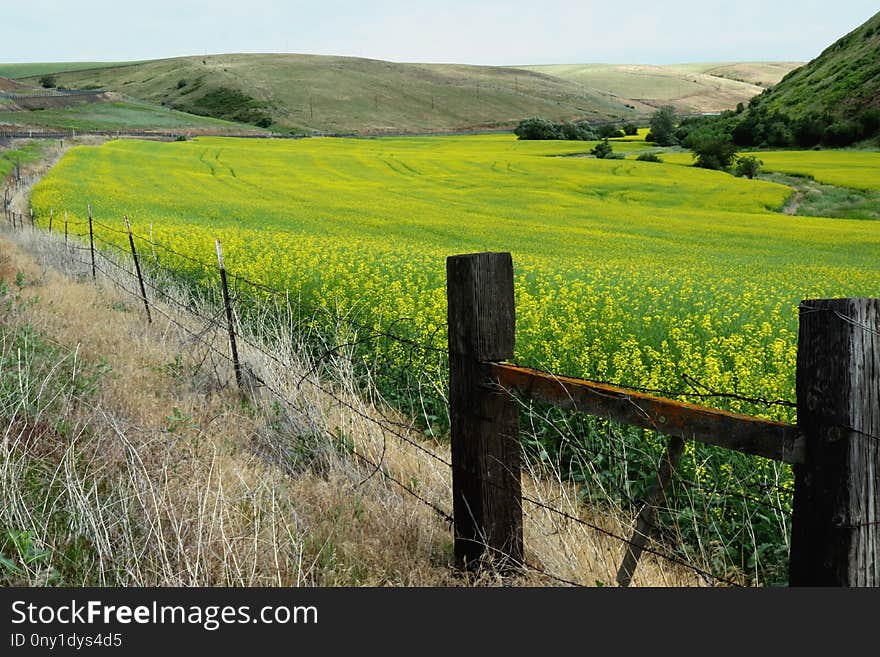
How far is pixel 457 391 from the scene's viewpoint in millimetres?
3371

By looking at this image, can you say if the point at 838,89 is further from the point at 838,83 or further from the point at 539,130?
the point at 539,130

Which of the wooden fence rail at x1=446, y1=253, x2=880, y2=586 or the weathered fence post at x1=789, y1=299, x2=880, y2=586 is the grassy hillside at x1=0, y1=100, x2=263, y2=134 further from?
the weathered fence post at x1=789, y1=299, x2=880, y2=586

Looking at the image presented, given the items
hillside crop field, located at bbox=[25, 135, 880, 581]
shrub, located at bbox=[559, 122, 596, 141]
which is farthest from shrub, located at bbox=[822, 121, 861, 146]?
shrub, located at bbox=[559, 122, 596, 141]

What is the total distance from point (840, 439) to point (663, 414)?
57 cm

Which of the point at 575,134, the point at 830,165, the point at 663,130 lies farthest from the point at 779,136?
the point at 575,134

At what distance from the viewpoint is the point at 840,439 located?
6.49 ft

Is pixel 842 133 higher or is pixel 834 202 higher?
pixel 842 133

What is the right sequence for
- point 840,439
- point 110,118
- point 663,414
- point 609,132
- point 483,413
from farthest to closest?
1. point 110,118
2. point 609,132
3. point 483,413
4. point 663,414
5. point 840,439

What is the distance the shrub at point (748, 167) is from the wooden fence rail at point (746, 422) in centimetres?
5043

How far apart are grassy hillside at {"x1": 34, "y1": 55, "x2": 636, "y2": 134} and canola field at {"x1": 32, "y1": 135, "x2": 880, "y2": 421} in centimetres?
7024

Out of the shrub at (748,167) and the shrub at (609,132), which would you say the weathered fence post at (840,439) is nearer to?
the shrub at (748,167)

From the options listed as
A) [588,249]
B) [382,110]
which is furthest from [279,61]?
[588,249]

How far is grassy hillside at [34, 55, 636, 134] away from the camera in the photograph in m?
128

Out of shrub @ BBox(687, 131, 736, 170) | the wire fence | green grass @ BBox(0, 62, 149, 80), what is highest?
green grass @ BBox(0, 62, 149, 80)
